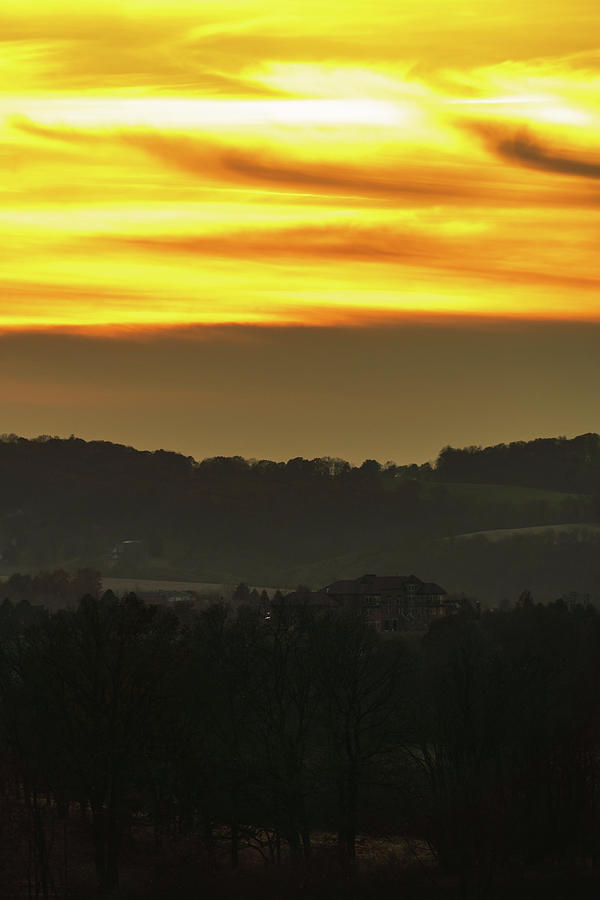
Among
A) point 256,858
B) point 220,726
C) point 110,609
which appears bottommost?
point 256,858

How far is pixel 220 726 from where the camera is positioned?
84250mm

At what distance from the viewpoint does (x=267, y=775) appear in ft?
265

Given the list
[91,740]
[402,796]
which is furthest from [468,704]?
[91,740]

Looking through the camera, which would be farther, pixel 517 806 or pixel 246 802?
pixel 246 802

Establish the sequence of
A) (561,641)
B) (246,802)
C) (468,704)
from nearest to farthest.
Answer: (246,802), (468,704), (561,641)

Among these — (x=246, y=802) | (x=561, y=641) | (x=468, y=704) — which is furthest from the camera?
(x=561, y=641)

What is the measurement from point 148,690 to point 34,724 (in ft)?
32.1

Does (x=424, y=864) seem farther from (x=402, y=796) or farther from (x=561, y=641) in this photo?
(x=561, y=641)

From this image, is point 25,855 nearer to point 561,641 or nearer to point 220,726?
point 220,726

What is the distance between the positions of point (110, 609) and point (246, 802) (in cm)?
1188

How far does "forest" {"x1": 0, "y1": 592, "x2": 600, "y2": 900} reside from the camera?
69562 mm

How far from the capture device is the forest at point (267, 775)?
69562 mm

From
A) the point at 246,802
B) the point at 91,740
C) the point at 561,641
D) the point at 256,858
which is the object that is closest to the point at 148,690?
the point at 91,740

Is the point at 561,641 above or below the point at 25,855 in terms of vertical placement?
above
